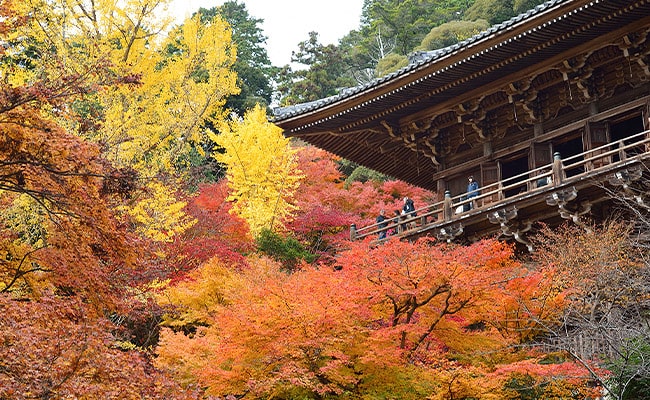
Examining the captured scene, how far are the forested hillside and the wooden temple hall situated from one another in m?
0.79

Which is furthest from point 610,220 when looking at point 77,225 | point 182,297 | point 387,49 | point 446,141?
point 387,49

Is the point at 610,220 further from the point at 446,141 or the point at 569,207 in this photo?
the point at 446,141

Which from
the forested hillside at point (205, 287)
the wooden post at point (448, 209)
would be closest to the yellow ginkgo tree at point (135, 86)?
the forested hillside at point (205, 287)

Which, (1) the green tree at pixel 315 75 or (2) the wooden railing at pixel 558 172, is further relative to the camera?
(1) the green tree at pixel 315 75

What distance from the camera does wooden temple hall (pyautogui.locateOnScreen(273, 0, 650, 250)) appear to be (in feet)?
43.2

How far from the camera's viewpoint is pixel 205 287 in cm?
1510

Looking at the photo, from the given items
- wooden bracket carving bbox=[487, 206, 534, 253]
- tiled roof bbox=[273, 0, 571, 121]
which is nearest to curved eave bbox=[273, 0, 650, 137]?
tiled roof bbox=[273, 0, 571, 121]

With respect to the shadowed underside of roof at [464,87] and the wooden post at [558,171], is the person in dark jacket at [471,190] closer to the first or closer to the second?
the shadowed underside of roof at [464,87]

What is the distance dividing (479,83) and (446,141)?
7.55 ft

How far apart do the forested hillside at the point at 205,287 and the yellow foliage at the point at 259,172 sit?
154 centimetres

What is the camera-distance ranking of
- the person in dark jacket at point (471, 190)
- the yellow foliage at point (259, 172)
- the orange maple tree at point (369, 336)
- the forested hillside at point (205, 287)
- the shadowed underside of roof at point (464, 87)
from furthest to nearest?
1. the yellow foliage at point (259, 172)
2. the person in dark jacket at point (471, 190)
3. the shadowed underside of roof at point (464, 87)
4. the orange maple tree at point (369, 336)
5. the forested hillside at point (205, 287)

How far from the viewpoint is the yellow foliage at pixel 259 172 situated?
69.5 ft

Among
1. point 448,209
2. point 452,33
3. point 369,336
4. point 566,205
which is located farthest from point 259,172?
point 452,33

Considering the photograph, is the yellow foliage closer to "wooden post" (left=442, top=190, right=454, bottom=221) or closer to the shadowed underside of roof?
the shadowed underside of roof
